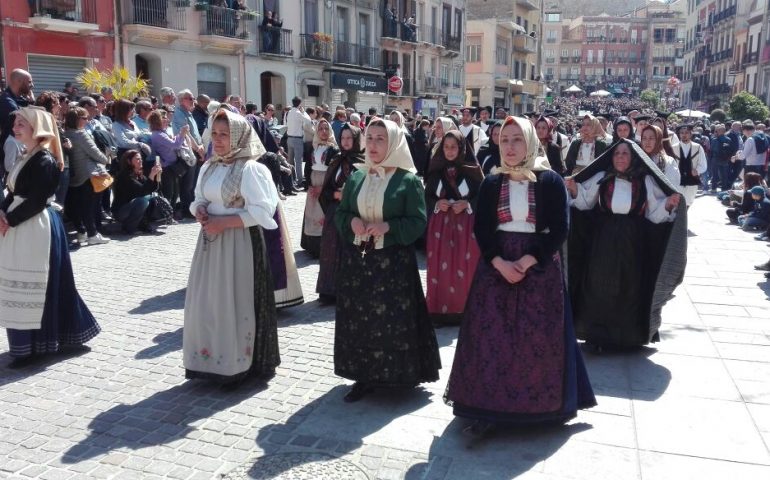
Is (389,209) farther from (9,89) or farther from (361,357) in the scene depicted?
(9,89)

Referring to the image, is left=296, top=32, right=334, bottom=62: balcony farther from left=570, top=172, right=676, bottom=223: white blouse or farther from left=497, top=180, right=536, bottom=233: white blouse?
left=497, top=180, right=536, bottom=233: white blouse

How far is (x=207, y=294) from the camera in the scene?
A: 15.3 ft

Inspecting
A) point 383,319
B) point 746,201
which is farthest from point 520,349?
point 746,201

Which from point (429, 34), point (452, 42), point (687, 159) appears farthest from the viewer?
point (452, 42)

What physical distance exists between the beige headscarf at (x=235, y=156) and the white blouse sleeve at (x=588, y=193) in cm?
270

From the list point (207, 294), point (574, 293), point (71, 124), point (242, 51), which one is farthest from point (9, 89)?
point (242, 51)

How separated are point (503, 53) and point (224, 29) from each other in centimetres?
3303

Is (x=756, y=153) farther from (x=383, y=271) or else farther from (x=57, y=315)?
(x=57, y=315)

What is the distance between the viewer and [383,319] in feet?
14.8

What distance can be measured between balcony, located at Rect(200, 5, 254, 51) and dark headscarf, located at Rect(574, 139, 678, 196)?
17.9m

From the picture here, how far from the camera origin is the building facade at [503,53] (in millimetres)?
48156

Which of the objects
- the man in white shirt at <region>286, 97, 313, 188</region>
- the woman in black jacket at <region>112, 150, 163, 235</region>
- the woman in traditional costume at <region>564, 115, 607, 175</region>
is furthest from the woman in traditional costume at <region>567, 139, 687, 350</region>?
the man in white shirt at <region>286, 97, 313, 188</region>

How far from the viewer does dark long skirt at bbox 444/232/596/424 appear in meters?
4.01

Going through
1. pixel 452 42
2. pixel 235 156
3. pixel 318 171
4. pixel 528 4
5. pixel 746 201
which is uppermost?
pixel 528 4
